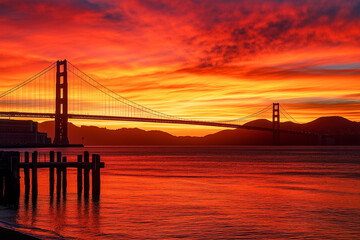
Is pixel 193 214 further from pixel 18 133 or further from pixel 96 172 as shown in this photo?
pixel 18 133

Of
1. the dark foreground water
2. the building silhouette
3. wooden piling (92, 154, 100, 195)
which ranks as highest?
the building silhouette

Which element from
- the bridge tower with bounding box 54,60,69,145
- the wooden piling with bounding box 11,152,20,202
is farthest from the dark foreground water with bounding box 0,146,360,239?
the bridge tower with bounding box 54,60,69,145

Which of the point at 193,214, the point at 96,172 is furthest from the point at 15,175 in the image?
the point at 193,214

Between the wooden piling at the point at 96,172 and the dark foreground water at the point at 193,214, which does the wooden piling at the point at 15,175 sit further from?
the wooden piling at the point at 96,172

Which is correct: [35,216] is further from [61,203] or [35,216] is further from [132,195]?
[132,195]

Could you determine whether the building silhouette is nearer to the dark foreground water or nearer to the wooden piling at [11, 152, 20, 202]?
the dark foreground water

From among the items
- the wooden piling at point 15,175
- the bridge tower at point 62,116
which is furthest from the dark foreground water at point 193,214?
the bridge tower at point 62,116

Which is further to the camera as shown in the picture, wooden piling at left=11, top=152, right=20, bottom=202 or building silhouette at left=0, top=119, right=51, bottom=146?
building silhouette at left=0, top=119, right=51, bottom=146

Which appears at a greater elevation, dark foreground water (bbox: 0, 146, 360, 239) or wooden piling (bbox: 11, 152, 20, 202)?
wooden piling (bbox: 11, 152, 20, 202)

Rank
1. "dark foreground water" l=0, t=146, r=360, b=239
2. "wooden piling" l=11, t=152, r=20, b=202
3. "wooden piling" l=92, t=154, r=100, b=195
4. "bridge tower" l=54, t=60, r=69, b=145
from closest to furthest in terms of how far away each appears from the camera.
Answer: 1. "dark foreground water" l=0, t=146, r=360, b=239
2. "wooden piling" l=11, t=152, r=20, b=202
3. "wooden piling" l=92, t=154, r=100, b=195
4. "bridge tower" l=54, t=60, r=69, b=145

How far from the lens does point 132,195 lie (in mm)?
24141

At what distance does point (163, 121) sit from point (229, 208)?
9266 centimetres

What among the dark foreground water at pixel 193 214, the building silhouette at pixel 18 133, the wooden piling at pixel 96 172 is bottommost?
the dark foreground water at pixel 193 214

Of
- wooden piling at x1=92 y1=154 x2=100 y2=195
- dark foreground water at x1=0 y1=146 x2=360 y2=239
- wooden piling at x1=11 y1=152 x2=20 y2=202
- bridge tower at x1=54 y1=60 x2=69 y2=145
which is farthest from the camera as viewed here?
bridge tower at x1=54 y1=60 x2=69 y2=145
